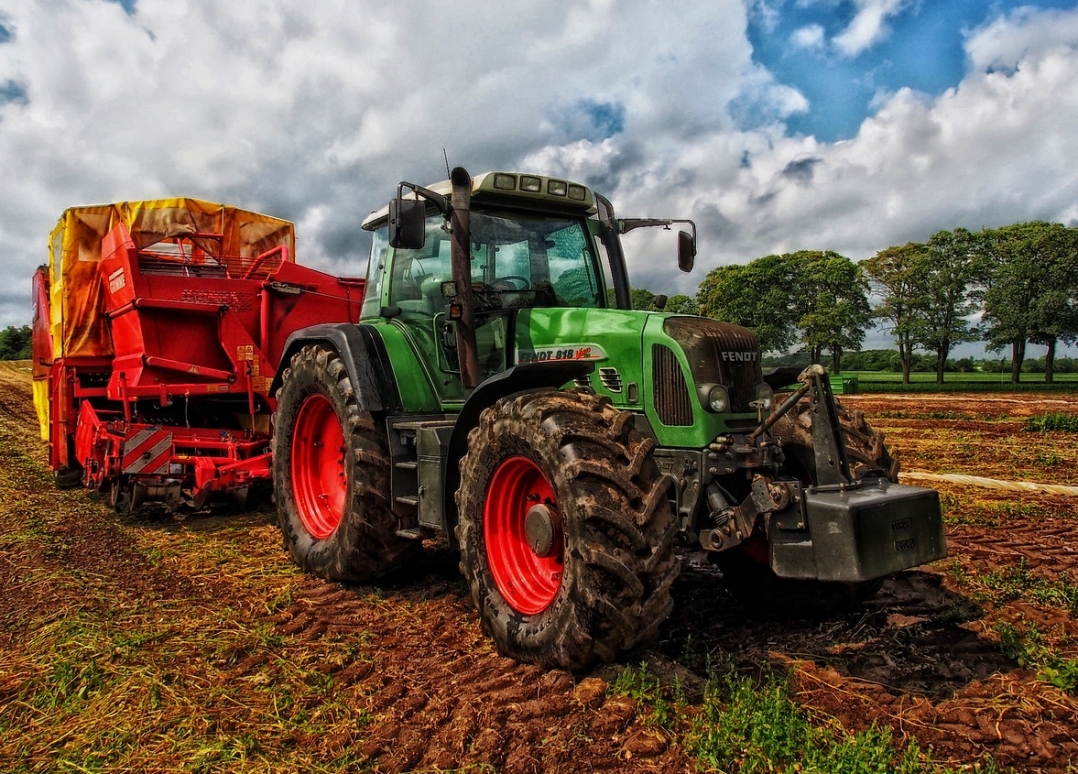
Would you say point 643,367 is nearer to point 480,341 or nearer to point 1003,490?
point 480,341

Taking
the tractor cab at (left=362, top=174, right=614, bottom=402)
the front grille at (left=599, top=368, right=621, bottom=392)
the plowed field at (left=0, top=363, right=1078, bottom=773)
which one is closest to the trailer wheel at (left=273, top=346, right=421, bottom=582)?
the plowed field at (left=0, top=363, right=1078, bottom=773)

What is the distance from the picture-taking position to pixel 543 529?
388 centimetres

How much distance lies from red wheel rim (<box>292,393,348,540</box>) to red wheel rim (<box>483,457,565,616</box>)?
7.12ft

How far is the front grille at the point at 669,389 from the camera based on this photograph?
399 centimetres

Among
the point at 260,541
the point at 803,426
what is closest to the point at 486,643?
the point at 803,426

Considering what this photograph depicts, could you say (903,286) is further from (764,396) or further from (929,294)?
(764,396)

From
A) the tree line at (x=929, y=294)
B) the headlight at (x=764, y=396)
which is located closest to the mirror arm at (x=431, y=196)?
the headlight at (x=764, y=396)

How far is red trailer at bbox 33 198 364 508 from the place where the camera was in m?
7.58

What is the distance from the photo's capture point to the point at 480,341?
199 inches

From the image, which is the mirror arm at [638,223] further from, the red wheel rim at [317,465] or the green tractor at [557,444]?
the red wheel rim at [317,465]

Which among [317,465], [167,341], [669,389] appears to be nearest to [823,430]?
[669,389]

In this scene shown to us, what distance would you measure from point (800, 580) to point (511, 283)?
2.53 metres

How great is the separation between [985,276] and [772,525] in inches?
1949

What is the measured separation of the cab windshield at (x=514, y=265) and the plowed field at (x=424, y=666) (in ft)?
6.51
